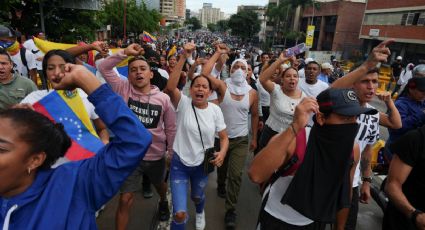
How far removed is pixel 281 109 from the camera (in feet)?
13.5

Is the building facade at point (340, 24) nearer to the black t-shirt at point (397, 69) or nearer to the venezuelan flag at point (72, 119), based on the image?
the black t-shirt at point (397, 69)

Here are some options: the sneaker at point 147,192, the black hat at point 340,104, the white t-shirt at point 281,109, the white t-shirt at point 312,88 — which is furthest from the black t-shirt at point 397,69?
the black hat at point 340,104

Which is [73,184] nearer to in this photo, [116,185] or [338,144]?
[116,185]

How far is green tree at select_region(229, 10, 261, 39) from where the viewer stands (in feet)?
226

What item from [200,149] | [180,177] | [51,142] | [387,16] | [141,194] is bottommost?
[141,194]

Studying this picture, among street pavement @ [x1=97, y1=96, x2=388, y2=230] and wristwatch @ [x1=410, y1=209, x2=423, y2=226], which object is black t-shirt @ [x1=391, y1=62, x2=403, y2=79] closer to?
street pavement @ [x1=97, y1=96, x2=388, y2=230]

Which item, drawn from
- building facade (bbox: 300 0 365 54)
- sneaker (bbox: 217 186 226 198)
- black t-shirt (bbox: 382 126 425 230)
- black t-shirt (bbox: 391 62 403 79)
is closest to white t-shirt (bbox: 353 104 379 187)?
black t-shirt (bbox: 382 126 425 230)

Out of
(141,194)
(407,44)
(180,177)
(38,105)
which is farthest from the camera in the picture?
(407,44)

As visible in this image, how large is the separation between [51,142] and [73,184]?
225 millimetres

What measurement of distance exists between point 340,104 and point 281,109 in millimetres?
2107

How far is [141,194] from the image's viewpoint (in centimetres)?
457

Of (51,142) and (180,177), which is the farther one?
(180,177)

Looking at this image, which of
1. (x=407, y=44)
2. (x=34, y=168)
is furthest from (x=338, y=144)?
(x=407, y=44)

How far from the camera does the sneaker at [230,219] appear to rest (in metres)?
3.80
